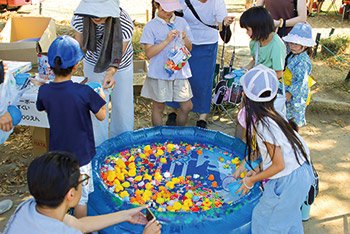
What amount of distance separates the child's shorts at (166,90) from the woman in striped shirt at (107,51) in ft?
1.14

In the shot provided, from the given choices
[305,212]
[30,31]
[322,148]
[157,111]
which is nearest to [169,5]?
[157,111]

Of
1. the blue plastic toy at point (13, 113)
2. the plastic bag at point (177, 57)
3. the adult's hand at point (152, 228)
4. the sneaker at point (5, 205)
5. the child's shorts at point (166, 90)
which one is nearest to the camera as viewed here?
the adult's hand at point (152, 228)

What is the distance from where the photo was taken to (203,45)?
4215mm

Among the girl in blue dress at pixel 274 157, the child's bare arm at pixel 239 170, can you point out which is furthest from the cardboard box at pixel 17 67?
the child's bare arm at pixel 239 170

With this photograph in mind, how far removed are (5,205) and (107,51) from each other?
166 cm

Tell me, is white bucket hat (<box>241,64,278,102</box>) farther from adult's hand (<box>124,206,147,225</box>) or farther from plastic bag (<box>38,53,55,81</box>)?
plastic bag (<box>38,53,55,81</box>)

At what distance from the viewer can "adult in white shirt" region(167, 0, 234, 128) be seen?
13.2 ft

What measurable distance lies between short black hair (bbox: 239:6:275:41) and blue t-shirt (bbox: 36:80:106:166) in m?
1.71

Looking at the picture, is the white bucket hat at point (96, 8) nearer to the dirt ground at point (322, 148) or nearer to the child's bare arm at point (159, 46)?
the child's bare arm at point (159, 46)

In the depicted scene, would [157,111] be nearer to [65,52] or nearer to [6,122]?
[6,122]

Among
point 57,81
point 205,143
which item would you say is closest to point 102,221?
point 57,81

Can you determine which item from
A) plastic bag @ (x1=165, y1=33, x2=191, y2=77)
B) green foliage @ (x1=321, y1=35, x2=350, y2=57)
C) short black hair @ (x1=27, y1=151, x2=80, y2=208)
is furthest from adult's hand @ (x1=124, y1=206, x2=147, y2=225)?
green foliage @ (x1=321, y1=35, x2=350, y2=57)

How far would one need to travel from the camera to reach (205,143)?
3.93 meters

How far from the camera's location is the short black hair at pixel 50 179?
1637mm
